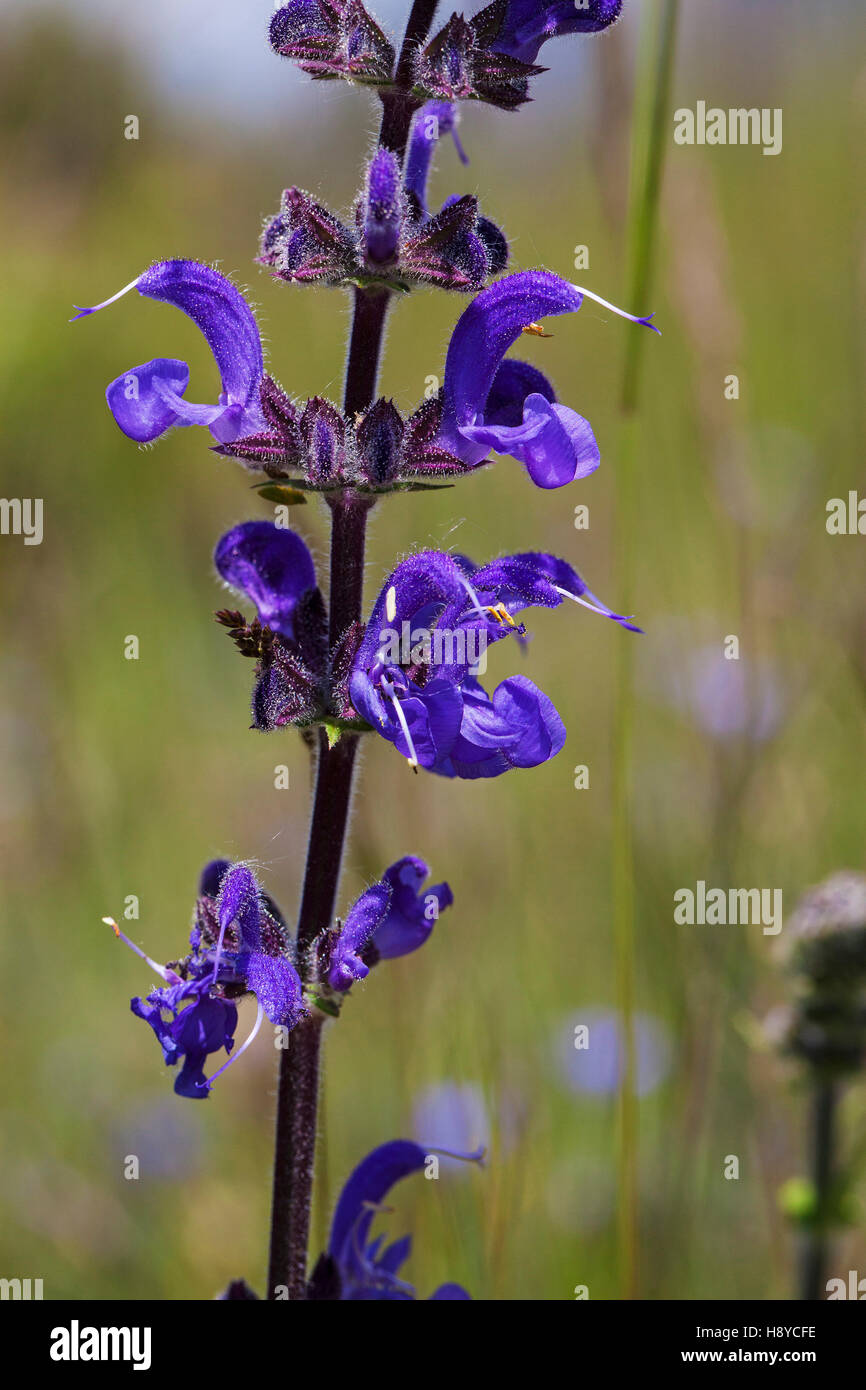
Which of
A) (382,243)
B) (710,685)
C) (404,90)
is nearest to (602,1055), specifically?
(710,685)

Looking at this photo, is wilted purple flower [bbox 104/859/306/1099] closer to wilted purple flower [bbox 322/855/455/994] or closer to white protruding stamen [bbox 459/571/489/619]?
wilted purple flower [bbox 322/855/455/994]

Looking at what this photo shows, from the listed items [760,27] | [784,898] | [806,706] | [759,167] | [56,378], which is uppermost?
[759,167]

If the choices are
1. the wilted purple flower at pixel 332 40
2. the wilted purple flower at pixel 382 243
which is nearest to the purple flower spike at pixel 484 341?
→ the wilted purple flower at pixel 382 243

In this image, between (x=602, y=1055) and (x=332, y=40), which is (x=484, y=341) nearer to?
(x=332, y=40)
